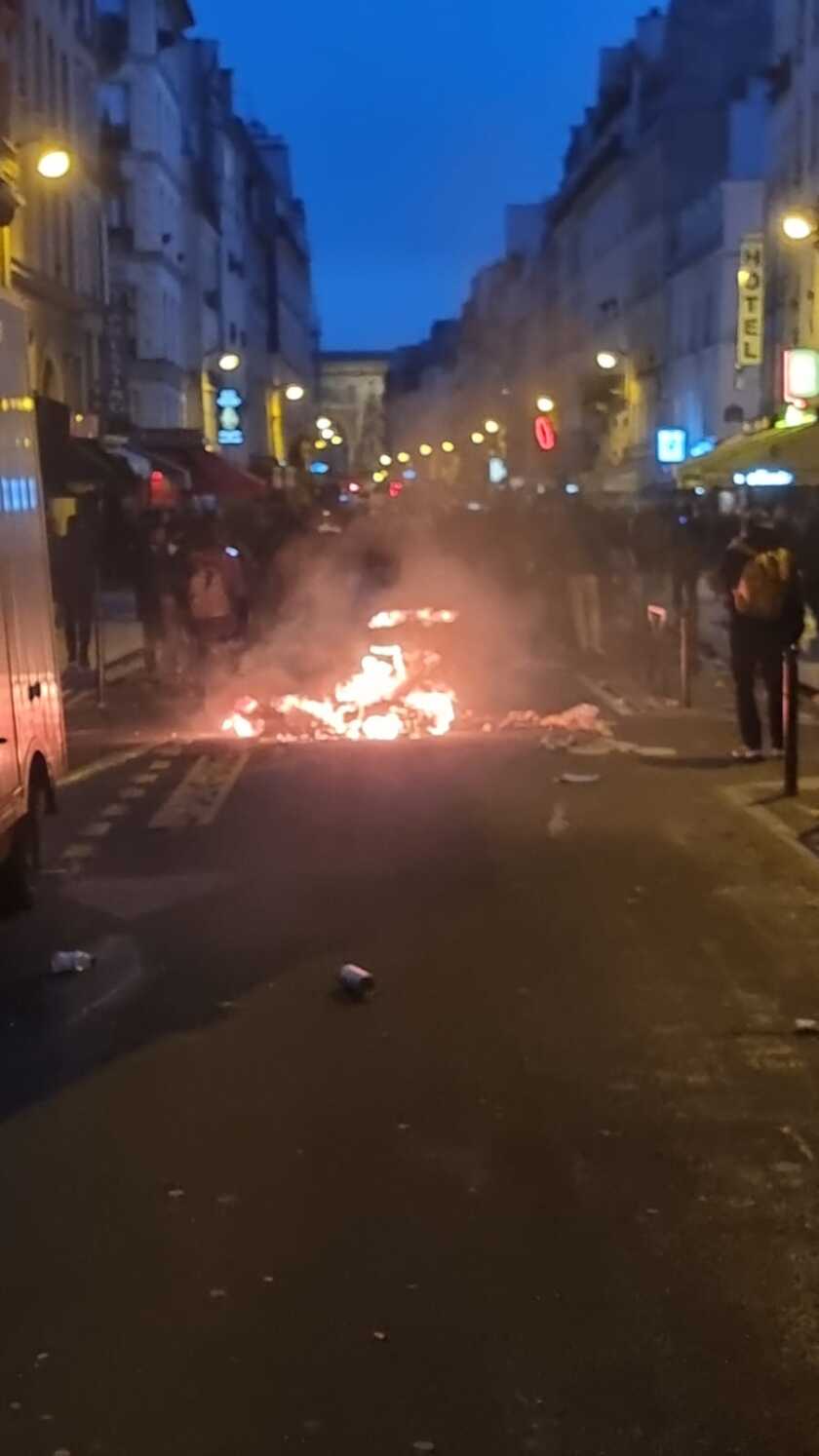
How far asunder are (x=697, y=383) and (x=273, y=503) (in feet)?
71.4

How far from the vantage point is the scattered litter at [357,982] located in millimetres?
8938

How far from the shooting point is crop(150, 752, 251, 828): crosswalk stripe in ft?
46.5

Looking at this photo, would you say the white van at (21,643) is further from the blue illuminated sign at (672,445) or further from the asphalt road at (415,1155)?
the blue illuminated sign at (672,445)

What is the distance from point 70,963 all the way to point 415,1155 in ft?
10.7

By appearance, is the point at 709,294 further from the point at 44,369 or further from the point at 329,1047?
the point at 329,1047

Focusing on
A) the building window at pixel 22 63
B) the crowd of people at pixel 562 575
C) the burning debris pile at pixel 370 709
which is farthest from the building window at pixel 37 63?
the burning debris pile at pixel 370 709

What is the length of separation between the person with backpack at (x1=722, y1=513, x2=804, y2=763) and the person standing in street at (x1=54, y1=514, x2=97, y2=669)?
409 inches

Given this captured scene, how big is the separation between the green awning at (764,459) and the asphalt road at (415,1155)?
54.0ft

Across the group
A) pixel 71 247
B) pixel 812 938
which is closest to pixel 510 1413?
pixel 812 938

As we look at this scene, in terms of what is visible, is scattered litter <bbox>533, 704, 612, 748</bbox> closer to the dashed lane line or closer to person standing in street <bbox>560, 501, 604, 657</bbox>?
the dashed lane line

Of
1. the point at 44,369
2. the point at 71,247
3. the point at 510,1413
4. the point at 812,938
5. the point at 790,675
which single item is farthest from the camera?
the point at 71,247

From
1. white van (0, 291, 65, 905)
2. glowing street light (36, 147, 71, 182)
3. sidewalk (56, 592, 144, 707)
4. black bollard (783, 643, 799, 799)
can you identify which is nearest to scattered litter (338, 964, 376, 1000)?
white van (0, 291, 65, 905)

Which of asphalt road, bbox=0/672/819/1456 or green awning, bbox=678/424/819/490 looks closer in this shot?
asphalt road, bbox=0/672/819/1456

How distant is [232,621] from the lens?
922 inches
